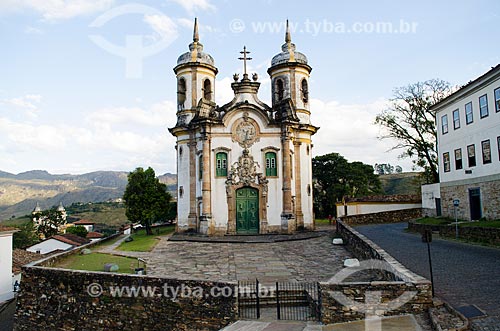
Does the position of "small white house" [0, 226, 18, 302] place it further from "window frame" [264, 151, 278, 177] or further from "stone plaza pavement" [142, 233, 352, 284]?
"window frame" [264, 151, 278, 177]

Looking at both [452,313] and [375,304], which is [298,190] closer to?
[375,304]

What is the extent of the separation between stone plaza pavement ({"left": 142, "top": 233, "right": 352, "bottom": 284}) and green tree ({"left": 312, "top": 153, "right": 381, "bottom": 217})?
27005 millimetres

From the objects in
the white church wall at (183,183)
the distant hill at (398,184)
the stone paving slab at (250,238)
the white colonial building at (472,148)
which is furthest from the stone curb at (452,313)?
the distant hill at (398,184)

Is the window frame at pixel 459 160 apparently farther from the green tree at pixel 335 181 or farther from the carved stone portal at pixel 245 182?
the green tree at pixel 335 181

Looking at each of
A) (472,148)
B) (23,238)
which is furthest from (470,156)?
(23,238)

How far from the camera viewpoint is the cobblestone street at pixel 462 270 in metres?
8.73

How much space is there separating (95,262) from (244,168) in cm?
1110

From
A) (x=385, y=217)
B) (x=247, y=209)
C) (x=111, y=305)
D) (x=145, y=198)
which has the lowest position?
(x=111, y=305)

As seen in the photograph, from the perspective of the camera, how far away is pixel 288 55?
1159 inches

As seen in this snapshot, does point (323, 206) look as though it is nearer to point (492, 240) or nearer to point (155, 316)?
point (492, 240)

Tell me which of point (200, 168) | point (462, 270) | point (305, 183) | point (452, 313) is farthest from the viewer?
point (305, 183)

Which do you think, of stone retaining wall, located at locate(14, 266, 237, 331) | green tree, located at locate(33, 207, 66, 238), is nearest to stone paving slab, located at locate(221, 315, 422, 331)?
stone retaining wall, located at locate(14, 266, 237, 331)

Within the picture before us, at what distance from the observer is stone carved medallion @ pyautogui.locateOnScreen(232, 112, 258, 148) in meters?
26.1

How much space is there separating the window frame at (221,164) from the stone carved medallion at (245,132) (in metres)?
1.31
